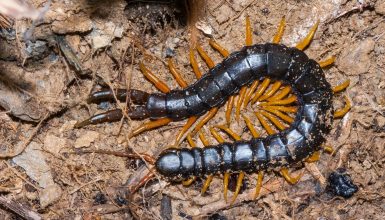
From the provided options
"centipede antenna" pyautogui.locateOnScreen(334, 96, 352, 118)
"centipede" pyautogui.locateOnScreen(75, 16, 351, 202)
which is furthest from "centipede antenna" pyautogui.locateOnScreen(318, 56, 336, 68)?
"centipede antenna" pyautogui.locateOnScreen(334, 96, 352, 118)

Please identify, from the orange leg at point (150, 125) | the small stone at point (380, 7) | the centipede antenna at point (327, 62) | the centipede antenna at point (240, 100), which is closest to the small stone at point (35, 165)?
the orange leg at point (150, 125)

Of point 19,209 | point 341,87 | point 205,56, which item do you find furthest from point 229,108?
point 19,209

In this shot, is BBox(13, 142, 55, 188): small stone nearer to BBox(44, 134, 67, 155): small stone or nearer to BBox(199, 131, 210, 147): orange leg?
BBox(44, 134, 67, 155): small stone

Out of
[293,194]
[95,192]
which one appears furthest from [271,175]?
[95,192]

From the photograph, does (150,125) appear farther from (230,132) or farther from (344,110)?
(344,110)

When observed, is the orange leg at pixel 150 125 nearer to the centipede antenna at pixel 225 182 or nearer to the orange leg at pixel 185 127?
the orange leg at pixel 185 127

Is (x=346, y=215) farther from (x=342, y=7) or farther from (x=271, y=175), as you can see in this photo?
(x=342, y=7)
